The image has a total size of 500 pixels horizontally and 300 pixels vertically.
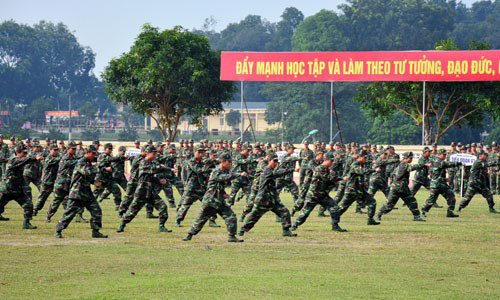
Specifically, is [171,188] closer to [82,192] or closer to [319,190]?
[319,190]

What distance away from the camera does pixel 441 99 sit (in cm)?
4738

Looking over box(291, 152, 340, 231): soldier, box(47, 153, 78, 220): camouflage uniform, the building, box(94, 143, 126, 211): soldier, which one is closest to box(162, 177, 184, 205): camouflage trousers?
box(94, 143, 126, 211): soldier

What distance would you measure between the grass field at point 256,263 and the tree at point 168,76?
83.3 ft

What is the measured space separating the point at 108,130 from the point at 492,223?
80511 millimetres

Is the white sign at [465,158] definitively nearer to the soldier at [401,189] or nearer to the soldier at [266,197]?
the soldier at [401,189]

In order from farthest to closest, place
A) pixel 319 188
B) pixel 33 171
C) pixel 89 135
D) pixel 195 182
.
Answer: pixel 89 135, pixel 33 171, pixel 195 182, pixel 319 188

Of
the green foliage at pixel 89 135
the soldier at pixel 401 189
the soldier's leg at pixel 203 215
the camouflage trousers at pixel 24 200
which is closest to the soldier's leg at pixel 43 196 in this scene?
the camouflage trousers at pixel 24 200

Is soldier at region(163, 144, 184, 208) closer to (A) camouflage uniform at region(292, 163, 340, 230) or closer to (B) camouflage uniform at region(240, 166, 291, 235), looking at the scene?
(A) camouflage uniform at region(292, 163, 340, 230)

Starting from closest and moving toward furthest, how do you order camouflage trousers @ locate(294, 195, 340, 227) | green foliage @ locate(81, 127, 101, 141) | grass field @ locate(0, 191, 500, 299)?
grass field @ locate(0, 191, 500, 299)
camouflage trousers @ locate(294, 195, 340, 227)
green foliage @ locate(81, 127, 101, 141)

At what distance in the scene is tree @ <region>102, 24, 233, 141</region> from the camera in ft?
163

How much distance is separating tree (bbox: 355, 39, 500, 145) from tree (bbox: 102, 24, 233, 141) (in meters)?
8.17

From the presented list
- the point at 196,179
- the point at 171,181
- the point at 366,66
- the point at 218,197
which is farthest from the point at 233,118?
the point at 218,197

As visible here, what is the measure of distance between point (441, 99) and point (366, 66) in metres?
4.77

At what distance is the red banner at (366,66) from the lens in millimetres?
43312
